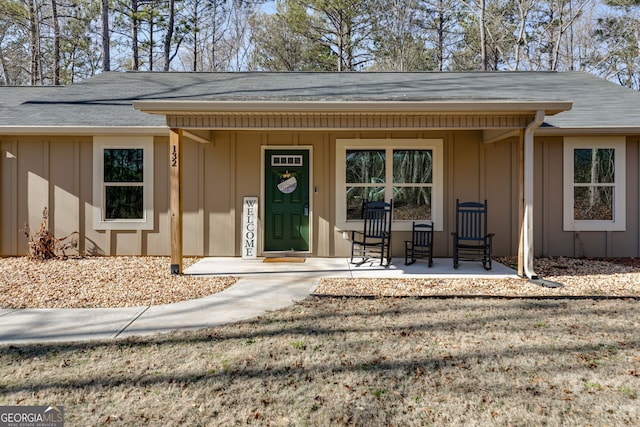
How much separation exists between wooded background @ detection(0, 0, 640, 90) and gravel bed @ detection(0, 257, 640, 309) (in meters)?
11.6

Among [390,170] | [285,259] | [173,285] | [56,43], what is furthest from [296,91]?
[56,43]

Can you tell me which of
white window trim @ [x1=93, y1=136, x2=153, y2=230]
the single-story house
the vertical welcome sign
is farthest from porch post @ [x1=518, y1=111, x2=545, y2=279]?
white window trim @ [x1=93, y1=136, x2=153, y2=230]

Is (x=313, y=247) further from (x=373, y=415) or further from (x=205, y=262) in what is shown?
(x=373, y=415)

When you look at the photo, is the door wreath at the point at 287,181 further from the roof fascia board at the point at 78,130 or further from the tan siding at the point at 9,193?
the tan siding at the point at 9,193

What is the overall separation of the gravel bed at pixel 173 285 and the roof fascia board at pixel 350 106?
2.12 m

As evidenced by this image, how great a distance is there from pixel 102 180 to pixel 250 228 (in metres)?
A: 2.62

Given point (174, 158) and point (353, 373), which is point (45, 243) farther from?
point (353, 373)

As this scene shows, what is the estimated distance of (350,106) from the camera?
4.86m

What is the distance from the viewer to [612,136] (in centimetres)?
668

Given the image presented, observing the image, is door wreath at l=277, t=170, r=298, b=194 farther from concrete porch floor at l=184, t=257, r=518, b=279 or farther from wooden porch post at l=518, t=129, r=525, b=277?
wooden porch post at l=518, t=129, r=525, b=277

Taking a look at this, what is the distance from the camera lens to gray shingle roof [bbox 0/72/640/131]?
6.51 metres

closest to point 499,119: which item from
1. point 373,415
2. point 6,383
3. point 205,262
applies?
point 373,415

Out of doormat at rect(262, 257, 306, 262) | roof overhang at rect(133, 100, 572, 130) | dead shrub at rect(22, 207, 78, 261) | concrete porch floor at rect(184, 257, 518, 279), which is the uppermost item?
roof overhang at rect(133, 100, 572, 130)

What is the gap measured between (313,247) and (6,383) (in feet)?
15.8
